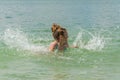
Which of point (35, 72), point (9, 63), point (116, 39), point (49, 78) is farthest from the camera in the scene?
point (116, 39)

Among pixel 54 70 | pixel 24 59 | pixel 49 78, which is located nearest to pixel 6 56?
pixel 24 59

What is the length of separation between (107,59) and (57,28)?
2121 millimetres

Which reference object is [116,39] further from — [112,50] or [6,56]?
[6,56]

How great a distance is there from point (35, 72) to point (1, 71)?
3.45 ft

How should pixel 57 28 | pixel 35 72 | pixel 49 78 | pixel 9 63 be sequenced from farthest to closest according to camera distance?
pixel 57 28
pixel 9 63
pixel 35 72
pixel 49 78

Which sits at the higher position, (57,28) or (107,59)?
(57,28)

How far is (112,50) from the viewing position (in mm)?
17078

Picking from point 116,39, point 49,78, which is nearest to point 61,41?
point 49,78

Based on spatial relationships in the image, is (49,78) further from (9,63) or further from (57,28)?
(57,28)

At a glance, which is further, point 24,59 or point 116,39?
point 116,39

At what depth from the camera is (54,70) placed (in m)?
13.2

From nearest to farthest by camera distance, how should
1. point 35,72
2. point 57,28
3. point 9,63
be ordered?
point 35,72 → point 9,63 → point 57,28

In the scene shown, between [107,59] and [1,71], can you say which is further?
[107,59]

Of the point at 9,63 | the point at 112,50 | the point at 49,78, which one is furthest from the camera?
the point at 112,50
